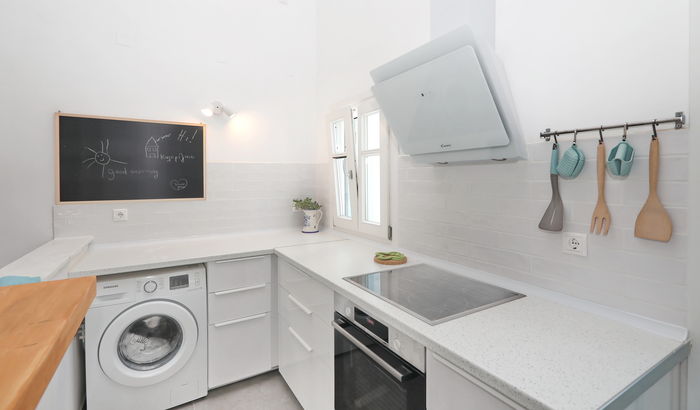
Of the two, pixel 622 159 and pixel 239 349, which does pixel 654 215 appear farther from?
pixel 239 349

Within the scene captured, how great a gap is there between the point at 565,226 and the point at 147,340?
2.36 meters

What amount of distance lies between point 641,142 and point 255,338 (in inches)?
91.2

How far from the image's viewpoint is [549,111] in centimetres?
137

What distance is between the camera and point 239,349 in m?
2.27

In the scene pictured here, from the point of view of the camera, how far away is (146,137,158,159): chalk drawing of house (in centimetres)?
257

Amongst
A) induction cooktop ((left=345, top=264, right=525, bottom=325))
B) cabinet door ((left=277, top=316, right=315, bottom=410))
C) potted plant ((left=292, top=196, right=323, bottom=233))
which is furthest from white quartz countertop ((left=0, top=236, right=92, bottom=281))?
potted plant ((left=292, top=196, right=323, bottom=233))

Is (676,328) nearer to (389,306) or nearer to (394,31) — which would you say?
(389,306)

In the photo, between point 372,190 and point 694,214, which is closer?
point 694,214

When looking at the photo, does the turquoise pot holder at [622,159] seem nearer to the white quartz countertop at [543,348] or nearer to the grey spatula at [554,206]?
the grey spatula at [554,206]

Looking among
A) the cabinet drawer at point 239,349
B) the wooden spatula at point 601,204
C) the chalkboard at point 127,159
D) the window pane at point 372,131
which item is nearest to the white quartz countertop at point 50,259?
the chalkboard at point 127,159

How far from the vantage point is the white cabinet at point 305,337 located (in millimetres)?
1696

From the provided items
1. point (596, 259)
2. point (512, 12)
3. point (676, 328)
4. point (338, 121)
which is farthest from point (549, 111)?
point (338, 121)

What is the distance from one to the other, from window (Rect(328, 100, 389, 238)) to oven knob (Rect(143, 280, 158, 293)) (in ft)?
4.65

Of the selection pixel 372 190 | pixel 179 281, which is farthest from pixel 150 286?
pixel 372 190
